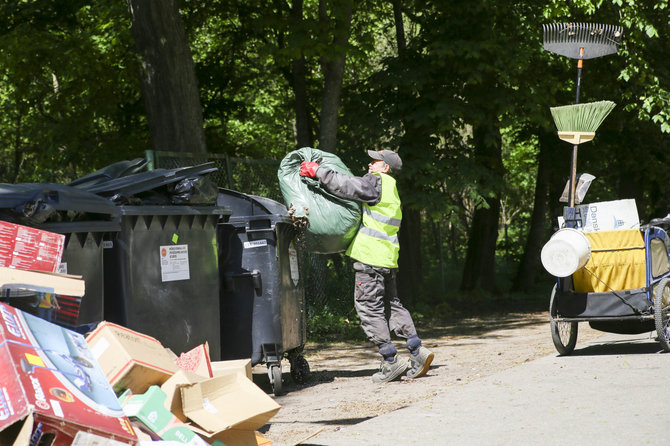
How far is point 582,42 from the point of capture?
9.66 meters

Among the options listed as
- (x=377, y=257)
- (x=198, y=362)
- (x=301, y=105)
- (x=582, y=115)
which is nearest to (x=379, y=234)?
(x=377, y=257)

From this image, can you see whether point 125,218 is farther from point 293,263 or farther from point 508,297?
point 508,297

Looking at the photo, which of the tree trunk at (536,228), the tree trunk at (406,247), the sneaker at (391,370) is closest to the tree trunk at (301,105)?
the tree trunk at (406,247)

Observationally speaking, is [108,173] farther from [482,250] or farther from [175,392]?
[482,250]

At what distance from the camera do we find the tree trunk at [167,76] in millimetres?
10156

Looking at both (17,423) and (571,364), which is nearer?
(17,423)

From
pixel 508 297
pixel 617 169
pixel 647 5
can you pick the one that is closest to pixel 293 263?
pixel 647 5

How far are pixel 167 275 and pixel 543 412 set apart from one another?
2.58m

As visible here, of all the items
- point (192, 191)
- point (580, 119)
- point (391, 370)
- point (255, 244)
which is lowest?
point (391, 370)

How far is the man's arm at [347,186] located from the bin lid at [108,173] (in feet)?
4.63

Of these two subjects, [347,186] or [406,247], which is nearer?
[347,186]

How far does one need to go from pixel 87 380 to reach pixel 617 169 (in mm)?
17591

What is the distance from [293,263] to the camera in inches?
279

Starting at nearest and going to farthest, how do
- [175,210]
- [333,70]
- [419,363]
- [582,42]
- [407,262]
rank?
[175,210] → [419,363] → [582,42] → [333,70] → [407,262]
